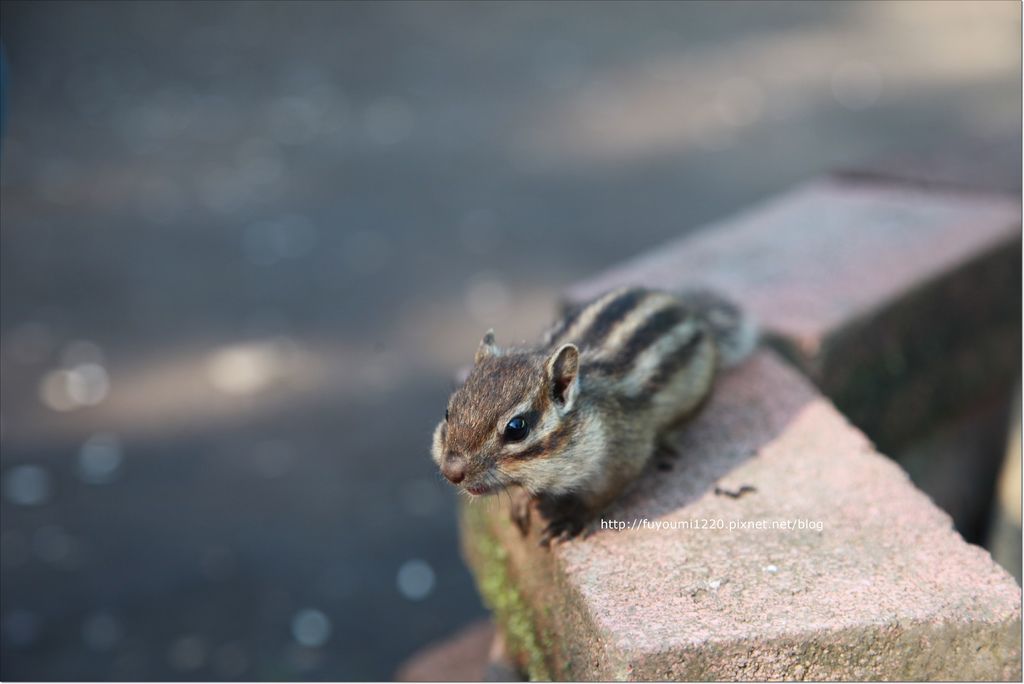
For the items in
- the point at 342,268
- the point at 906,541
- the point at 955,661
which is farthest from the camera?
the point at 342,268

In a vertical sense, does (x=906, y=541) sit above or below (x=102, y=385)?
below

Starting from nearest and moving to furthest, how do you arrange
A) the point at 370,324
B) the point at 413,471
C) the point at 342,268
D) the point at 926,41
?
the point at 413,471
the point at 370,324
the point at 342,268
the point at 926,41

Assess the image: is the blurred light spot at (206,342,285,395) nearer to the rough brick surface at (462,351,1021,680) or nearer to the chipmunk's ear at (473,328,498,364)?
the rough brick surface at (462,351,1021,680)

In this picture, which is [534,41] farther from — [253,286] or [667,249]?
[667,249]

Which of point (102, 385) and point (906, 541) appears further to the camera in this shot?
point (102, 385)

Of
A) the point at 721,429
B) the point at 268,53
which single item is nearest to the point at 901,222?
the point at 721,429

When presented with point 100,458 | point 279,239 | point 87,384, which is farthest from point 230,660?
point 279,239

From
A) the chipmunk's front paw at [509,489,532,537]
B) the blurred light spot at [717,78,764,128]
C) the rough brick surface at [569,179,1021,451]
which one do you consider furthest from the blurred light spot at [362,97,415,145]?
the chipmunk's front paw at [509,489,532,537]
